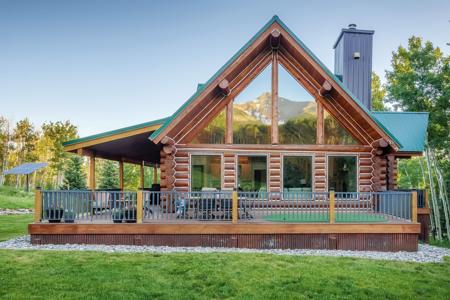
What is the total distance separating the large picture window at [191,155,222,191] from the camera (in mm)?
12031

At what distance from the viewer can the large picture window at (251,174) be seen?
12.1 m

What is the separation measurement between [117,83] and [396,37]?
101ft

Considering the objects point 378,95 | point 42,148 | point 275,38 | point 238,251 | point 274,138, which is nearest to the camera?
point 238,251

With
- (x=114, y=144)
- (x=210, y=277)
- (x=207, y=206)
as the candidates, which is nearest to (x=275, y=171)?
(x=207, y=206)

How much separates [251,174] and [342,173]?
353 cm

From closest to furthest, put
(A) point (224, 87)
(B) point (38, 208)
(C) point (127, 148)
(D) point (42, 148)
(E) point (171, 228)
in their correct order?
(E) point (171, 228)
(B) point (38, 208)
(A) point (224, 87)
(C) point (127, 148)
(D) point (42, 148)

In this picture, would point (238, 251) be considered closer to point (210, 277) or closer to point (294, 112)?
point (210, 277)

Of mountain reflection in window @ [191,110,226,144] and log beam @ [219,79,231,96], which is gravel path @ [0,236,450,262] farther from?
log beam @ [219,79,231,96]

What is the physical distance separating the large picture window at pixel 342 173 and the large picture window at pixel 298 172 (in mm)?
806

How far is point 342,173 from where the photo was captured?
487 inches

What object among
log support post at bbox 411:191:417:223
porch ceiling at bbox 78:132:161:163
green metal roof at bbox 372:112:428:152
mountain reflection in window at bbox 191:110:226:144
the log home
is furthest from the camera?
green metal roof at bbox 372:112:428:152

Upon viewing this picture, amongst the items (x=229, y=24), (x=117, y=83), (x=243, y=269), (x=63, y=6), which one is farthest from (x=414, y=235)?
(x=117, y=83)

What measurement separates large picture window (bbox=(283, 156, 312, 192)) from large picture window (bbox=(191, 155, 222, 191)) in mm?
2548

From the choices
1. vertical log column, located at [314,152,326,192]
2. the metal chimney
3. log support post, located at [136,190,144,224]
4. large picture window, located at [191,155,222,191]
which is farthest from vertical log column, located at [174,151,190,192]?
the metal chimney
